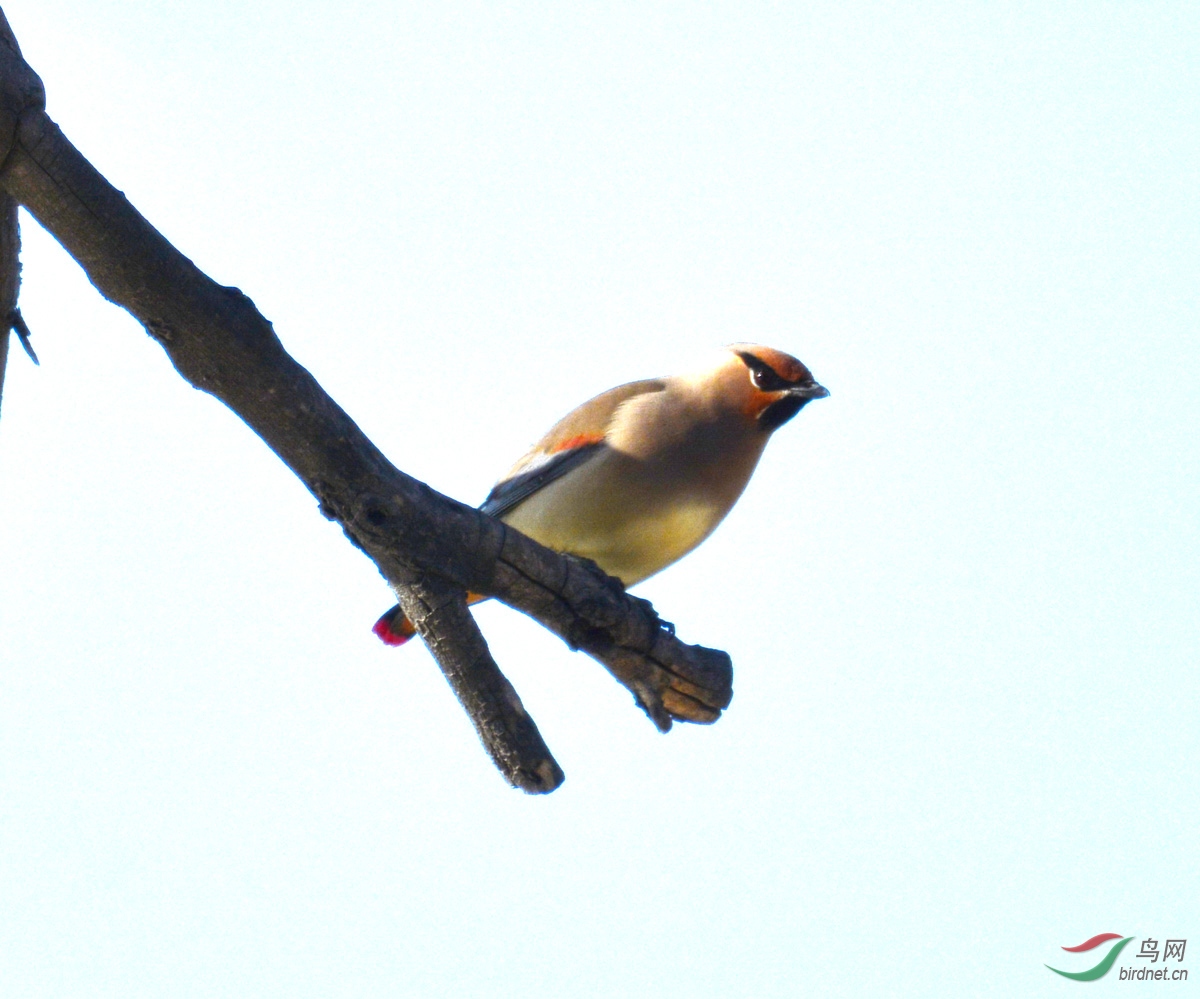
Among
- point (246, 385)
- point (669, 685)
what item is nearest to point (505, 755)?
point (669, 685)

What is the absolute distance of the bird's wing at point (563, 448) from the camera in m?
4.61

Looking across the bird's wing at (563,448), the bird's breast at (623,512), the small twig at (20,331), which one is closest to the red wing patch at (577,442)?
the bird's wing at (563,448)

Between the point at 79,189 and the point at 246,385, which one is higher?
the point at 79,189

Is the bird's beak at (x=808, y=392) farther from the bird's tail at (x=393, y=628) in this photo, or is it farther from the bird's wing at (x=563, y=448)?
the bird's tail at (x=393, y=628)

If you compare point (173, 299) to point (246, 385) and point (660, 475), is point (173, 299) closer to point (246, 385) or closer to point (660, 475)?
point (246, 385)

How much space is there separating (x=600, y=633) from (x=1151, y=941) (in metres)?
2.93

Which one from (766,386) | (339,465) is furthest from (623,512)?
(339,465)

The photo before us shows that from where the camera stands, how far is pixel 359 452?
296cm

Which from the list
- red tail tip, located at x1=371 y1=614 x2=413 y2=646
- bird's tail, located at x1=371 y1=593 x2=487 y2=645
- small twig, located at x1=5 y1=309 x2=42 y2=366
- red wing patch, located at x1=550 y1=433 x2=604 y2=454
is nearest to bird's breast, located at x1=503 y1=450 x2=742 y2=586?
red wing patch, located at x1=550 y1=433 x2=604 y2=454

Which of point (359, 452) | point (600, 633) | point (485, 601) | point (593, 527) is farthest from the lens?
point (485, 601)

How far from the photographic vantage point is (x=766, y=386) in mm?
4797

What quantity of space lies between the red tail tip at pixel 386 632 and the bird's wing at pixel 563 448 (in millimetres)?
512

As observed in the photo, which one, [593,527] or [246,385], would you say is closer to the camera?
[246,385]

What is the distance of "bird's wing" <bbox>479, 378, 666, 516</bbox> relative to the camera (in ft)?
15.1
